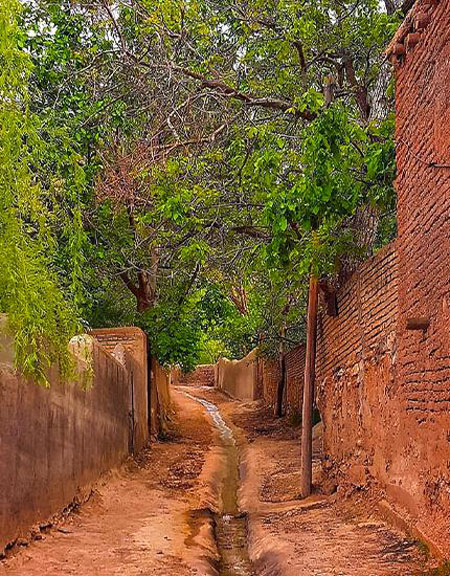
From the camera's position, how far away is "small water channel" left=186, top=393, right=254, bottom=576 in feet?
26.3

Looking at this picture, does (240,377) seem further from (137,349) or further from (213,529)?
(213,529)

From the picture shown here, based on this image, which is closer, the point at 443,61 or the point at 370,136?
the point at 443,61

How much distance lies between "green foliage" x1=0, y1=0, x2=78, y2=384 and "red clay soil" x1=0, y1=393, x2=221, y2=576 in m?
1.80

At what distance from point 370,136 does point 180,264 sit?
713cm

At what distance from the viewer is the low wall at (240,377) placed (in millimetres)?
28578

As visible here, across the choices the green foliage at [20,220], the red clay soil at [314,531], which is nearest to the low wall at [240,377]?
the red clay soil at [314,531]

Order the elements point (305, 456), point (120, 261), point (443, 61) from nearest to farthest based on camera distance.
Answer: point (443, 61), point (305, 456), point (120, 261)

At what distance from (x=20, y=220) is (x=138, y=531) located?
4.36 metres

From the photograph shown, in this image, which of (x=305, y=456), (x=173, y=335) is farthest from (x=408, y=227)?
(x=173, y=335)

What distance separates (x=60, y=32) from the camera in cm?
1321

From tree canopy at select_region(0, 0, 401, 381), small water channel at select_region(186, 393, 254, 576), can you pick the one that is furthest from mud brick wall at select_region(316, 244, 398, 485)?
small water channel at select_region(186, 393, 254, 576)

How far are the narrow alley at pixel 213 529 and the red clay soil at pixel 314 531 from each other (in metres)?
0.02

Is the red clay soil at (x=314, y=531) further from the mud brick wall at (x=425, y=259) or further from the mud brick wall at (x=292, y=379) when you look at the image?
the mud brick wall at (x=292, y=379)

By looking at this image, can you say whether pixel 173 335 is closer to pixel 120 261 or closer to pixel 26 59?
pixel 120 261
